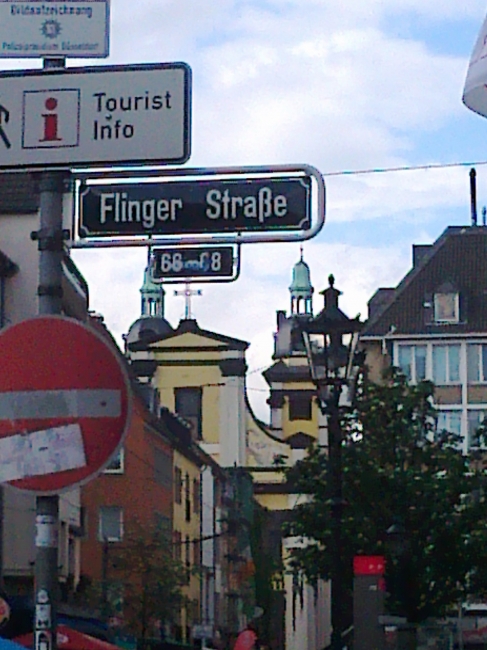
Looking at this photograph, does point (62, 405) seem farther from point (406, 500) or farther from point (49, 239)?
point (406, 500)

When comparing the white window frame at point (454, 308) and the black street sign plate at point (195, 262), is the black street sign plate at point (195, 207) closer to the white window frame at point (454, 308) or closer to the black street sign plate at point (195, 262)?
the black street sign plate at point (195, 262)

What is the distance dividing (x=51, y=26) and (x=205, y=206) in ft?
3.13

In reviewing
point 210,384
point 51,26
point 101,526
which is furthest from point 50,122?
point 210,384

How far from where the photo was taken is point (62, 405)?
5.50 meters

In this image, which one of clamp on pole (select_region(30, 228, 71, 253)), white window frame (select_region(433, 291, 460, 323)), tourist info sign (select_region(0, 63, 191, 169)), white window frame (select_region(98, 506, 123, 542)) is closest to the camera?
tourist info sign (select_region(0, 63, 191, 169))

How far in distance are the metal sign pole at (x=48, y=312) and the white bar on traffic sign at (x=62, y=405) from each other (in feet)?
0.69

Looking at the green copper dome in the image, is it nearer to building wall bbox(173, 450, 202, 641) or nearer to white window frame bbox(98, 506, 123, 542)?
building wall bbox(173, 450, 202, 641)

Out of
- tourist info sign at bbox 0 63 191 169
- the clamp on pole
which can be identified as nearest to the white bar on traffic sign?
the clamp on pole

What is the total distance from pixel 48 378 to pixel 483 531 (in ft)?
88.3

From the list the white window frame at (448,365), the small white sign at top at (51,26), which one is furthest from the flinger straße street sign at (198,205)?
the white window frame at (448,365)

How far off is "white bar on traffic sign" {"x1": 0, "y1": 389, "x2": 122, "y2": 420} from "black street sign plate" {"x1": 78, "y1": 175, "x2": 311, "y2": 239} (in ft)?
3.18

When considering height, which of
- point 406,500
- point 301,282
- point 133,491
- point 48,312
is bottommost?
point 406,500

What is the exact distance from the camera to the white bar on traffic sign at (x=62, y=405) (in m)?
5.50

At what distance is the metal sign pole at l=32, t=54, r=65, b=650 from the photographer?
18.2ft
